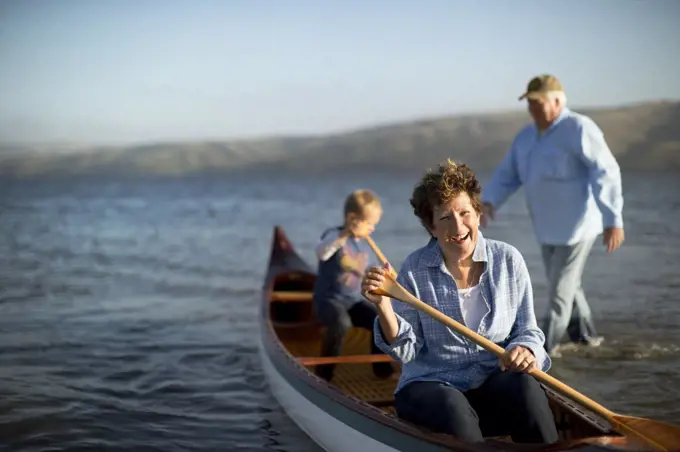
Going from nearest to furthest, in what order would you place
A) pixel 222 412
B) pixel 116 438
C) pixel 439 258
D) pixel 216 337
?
pixel 439 258 → pixel 116 438 → pixel 222 412 → pixel 216 337

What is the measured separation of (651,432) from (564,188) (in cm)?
343

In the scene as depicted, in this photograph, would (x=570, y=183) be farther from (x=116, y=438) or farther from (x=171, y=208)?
(x=171, y=208)

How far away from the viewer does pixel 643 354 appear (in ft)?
25.0

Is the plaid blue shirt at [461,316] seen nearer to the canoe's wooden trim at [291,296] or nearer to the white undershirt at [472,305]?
the white undershirt at [472,305]

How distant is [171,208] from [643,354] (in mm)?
20640

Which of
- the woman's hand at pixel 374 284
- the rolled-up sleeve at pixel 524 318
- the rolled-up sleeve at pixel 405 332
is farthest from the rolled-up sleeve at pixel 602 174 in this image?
the woman's hand at pixel 374 284

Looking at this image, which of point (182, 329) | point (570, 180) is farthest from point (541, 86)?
point (182, 329)

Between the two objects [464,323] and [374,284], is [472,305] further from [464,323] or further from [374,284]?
[374,284]

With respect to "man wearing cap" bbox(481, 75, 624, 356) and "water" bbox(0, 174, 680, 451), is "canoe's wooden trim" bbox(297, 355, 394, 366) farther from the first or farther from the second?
"man wearing cap" bbox(481, 75, 624, 356)

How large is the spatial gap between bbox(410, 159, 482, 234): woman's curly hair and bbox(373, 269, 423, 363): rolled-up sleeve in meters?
0.26

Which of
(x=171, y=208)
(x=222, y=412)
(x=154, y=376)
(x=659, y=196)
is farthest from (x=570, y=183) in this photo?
(x=171, y=208)

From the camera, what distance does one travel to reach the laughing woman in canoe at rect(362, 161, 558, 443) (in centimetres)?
367

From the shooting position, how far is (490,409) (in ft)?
12.5

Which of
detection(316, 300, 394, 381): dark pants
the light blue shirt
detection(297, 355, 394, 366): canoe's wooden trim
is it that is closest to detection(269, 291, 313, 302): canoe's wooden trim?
detection(316, 300, 394, 381): dark pants
